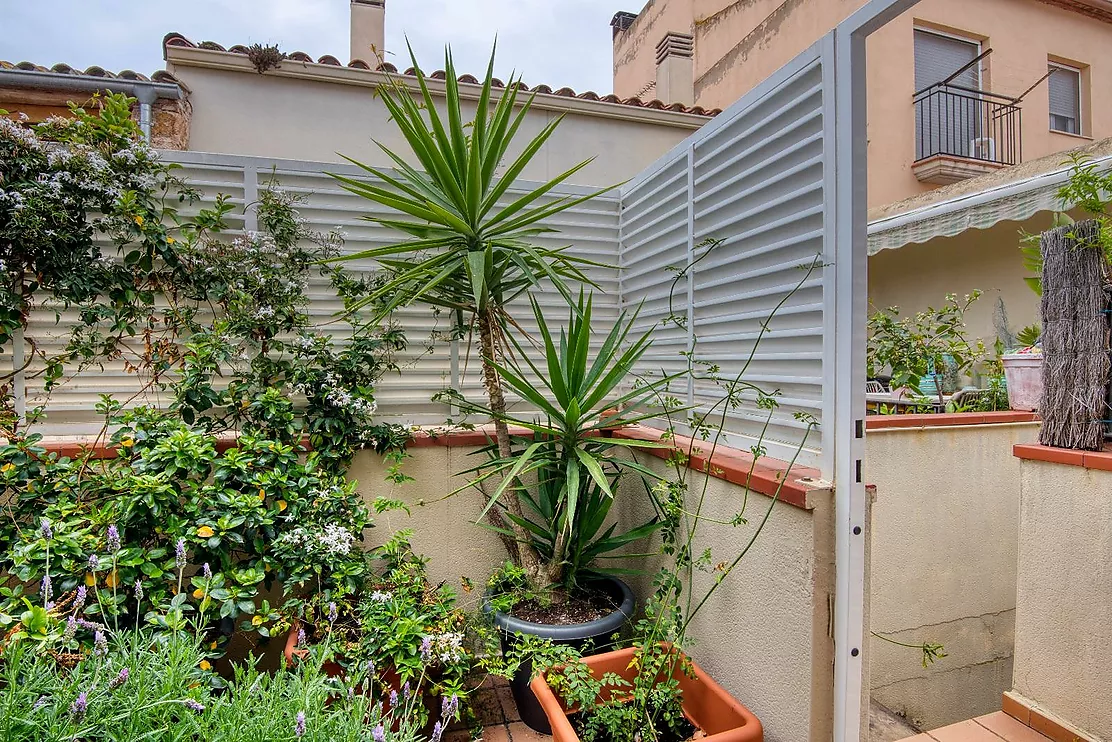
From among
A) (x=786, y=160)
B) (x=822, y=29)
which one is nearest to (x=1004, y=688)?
(x=786, y=160)

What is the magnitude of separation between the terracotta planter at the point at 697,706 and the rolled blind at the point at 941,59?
30.6ft

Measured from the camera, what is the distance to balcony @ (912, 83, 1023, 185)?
28.0 feet

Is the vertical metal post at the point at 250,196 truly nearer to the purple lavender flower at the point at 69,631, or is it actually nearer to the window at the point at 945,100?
the purple lavender flower at the point at 69,631

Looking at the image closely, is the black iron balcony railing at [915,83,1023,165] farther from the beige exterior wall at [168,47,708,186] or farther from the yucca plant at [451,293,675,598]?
the yucca plant at [451,293,675,598]

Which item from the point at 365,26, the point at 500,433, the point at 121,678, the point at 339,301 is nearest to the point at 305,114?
the point at 365,26

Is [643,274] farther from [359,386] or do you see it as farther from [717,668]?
[717,668]

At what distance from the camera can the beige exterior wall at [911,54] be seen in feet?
27.6

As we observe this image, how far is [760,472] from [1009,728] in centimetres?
153

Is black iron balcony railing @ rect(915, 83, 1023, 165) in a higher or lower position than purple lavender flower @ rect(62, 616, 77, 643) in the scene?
higher

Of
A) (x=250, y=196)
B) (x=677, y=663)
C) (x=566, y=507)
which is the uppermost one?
(x=250, y=196)


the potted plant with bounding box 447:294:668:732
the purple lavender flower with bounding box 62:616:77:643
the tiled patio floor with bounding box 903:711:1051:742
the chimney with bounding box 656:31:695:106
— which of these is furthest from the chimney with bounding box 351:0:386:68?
the tiled patio floor with bounding box 903:711:1051:742

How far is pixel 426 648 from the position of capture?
7.46 ft

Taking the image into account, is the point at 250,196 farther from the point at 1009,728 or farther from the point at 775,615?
the point at 1009,728

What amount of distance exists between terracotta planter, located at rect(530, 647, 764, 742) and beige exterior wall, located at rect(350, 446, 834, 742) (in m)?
0.12
